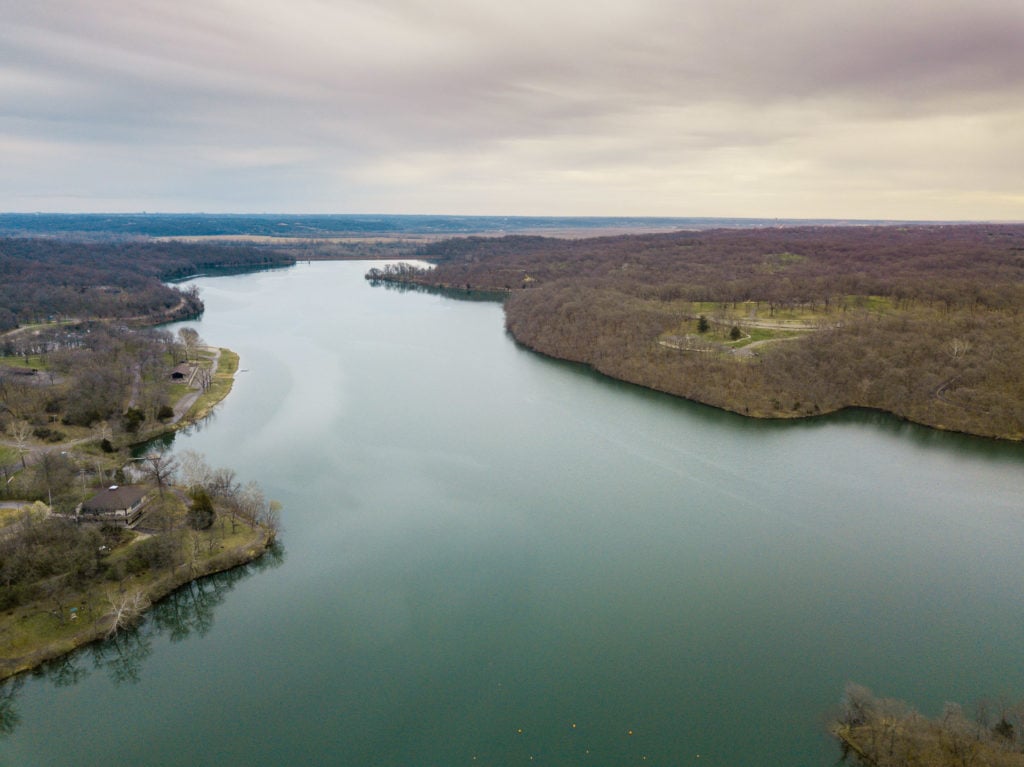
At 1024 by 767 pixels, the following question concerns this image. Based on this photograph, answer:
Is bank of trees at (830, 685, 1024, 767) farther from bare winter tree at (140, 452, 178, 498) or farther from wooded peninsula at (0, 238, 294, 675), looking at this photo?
bare winter tree at (140, 452, 178, 498)

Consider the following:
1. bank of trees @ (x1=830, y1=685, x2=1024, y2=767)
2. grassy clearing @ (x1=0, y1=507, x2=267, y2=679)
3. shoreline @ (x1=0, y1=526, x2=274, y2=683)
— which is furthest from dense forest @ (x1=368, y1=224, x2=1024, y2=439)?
grassy clearing @ (x1=0, y1=507, x2=267, y2=679)

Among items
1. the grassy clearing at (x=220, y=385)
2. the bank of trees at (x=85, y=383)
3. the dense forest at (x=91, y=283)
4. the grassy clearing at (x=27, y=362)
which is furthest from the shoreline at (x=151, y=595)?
the dense forest at (x=91, y=283)

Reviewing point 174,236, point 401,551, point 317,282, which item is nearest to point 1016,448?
point 401,551

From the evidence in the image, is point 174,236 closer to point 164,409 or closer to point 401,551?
point 164,409

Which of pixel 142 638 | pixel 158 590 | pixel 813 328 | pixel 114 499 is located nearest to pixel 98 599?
pixel 158 590

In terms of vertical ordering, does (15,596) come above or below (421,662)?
above
